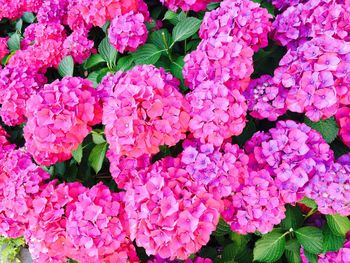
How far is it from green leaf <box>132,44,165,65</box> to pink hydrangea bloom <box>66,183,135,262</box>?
20.6 inches

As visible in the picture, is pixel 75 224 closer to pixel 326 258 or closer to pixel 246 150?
pixel 246 150

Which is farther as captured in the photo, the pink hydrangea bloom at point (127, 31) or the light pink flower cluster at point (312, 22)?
the pink hydrangea bloom at point (127, 31)

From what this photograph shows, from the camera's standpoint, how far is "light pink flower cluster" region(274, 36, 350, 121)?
1076mm

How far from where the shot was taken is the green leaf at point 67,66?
163cm

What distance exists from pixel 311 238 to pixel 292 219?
78 millimetres

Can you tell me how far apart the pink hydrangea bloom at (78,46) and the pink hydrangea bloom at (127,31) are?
0.31 m

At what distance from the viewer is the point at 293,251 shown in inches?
50.7

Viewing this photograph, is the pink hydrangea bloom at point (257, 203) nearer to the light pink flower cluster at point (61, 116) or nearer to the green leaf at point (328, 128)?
the green leaf at point (328, 128)

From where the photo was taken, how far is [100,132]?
4.50 ft

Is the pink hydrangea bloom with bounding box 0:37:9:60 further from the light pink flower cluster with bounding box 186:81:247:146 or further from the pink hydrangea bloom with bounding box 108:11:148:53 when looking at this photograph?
the light pink flower cluster with bounding box 186:81:247:146

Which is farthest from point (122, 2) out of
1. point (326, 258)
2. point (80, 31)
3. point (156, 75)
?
point (326, 258)

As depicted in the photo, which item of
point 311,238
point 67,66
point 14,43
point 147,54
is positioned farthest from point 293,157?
point 14,43

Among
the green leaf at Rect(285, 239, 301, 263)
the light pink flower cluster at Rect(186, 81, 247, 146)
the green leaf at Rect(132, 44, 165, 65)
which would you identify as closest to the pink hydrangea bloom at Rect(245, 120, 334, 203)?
the light pink flower cluster at Rect(186, 81, 247, 146)

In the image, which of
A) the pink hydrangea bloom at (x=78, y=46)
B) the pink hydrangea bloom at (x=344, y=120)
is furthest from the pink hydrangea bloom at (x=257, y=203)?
the pink hydrangea bloom at (x=78, y=46)
